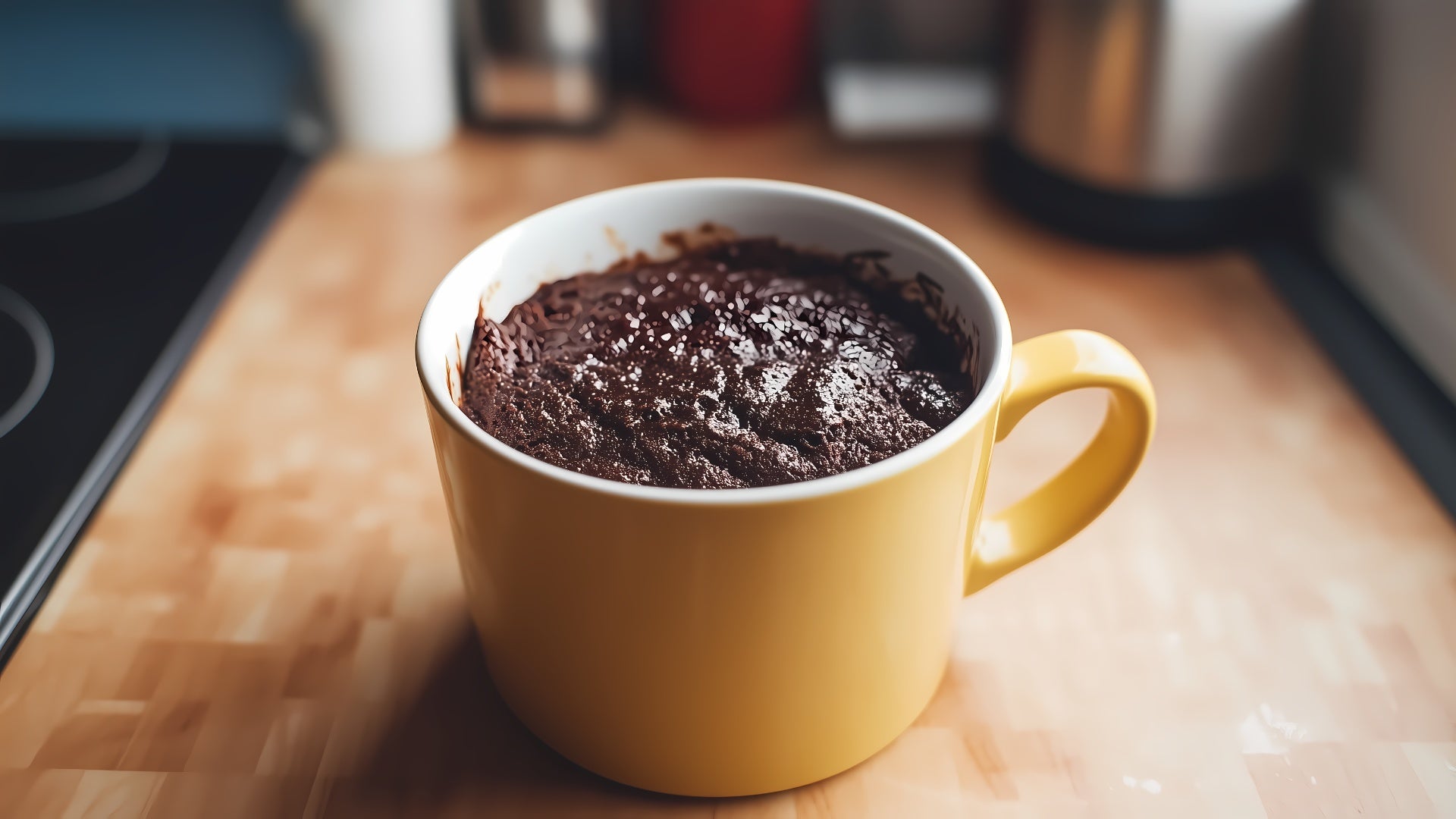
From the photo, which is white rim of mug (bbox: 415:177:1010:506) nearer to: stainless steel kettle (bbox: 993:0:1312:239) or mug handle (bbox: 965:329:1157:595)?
mug handle (bbox: 965:329:1157:595)

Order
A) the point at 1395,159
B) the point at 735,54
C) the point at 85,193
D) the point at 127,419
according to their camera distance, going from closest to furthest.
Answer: the point at 127,419, the point at 1395,159, the point at 85,193, the point at 735,54

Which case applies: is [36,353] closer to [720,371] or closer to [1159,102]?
[720,371]

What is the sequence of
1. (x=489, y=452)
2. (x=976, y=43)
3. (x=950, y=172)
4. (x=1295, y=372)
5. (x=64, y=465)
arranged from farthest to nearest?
(x=976, y=43) < (x=950, y=172) < (x=1295, y=372) < (x=64, y=465) < (x=489, y=452)

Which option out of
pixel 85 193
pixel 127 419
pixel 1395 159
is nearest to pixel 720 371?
pixel 127 419

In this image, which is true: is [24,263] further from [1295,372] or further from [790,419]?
[1295,372]

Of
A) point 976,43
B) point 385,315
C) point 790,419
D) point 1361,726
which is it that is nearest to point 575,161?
point 385,315

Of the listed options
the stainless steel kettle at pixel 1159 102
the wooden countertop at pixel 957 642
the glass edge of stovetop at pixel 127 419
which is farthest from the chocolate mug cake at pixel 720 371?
the stainless steel kettle at pixel 1159 102
